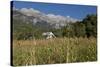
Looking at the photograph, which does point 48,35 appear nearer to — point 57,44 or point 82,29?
point 57,44

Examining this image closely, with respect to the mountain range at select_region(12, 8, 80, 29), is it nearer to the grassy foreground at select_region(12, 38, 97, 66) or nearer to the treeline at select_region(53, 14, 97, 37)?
the treeline at select_region(53, 14, 97, 37)

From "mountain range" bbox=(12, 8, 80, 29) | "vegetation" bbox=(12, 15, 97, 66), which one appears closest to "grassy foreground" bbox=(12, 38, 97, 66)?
"vegetation" bbox=(12, 15, 97, 66)

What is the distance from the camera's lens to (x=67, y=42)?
Answer: 11.3 ft

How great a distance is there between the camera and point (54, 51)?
3.36m

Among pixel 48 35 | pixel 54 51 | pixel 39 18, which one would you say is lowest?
pixel 54 51

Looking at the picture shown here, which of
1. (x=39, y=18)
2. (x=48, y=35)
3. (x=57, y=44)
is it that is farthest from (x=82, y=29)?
(x=39, y=18)

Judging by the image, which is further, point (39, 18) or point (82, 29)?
point (82, 29)

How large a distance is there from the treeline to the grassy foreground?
0.07 meters

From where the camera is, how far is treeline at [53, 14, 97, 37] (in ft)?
11.2

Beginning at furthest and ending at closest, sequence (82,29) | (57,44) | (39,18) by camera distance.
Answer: (82,29), (57,44), (39,18)

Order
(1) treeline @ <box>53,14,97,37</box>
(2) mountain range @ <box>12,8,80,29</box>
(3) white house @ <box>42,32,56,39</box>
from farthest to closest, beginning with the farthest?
1. (1) treeline @ <box>53,14,97,37</box>
2. (3) white house @ <box>42,32,56,39</box>
3. (2) mountain range @ <box>12,8,80,29</box>

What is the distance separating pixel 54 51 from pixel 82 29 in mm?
568

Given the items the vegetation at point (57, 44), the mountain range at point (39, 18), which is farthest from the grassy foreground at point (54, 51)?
the mountain range at point (39, 18)
